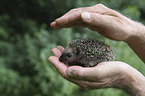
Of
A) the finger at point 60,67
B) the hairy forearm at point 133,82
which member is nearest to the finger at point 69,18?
the finger at point 60,67

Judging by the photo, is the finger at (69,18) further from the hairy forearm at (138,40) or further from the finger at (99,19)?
the hairy forearm at (138,40)

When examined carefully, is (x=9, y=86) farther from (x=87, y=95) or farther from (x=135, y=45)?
(x=135, y=45)

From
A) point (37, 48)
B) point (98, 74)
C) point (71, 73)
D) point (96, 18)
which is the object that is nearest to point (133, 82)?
point (98, 74)

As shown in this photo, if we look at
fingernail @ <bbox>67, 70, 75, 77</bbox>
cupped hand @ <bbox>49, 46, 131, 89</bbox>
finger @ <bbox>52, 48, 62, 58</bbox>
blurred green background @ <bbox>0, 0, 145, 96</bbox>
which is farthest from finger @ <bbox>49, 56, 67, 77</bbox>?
blurred green background @ <bbox>0, 0, 145, 96</bbox>

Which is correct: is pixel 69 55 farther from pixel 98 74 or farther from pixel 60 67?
pixel 98 74

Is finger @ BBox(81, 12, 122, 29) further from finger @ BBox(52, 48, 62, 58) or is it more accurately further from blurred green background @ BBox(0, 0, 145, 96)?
blurred green background @ BBox(0, 0, 145, 96)

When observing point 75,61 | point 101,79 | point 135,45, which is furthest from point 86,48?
point 135,45
